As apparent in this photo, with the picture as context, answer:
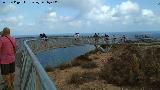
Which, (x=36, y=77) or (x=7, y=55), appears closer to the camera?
(x=36, y=77)

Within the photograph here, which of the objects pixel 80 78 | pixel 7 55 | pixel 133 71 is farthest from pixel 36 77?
pixel 133 71

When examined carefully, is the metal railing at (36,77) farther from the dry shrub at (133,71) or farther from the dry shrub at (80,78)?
the dry shrub at (80,78)

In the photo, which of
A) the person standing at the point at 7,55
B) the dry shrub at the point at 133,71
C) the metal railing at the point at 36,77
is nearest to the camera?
the metal railing at the point at 36,77

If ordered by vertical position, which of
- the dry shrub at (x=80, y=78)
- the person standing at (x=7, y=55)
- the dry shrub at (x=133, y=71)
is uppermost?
the person standing at (x=7, y=55)

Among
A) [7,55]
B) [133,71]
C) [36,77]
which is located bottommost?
[133,71]

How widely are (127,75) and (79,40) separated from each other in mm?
26441

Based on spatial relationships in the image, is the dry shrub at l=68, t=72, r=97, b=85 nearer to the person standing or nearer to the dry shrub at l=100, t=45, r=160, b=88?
the dry shrub at l=100, t=45, r=160, b=88

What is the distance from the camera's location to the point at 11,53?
420 inches

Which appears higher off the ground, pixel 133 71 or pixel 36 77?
pixel 36 77

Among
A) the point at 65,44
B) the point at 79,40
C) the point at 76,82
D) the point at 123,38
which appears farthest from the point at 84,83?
the point at 123,38

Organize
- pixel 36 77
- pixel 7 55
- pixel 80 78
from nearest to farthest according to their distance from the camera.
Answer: pixel 36 77 < pixel 7 55 < pixel 80 78

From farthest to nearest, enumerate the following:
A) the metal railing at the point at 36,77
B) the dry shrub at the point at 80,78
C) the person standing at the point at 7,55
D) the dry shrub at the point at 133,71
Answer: the dry shrub at the point at 80,78, the dry shrub at the point at 133,71, the person standing at the point at 7,55, the metal railing at the point at 36,77

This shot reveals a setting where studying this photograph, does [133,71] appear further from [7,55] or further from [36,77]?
[36,77]

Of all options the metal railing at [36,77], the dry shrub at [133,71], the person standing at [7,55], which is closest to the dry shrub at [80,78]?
the dry shrub at [133,71]
